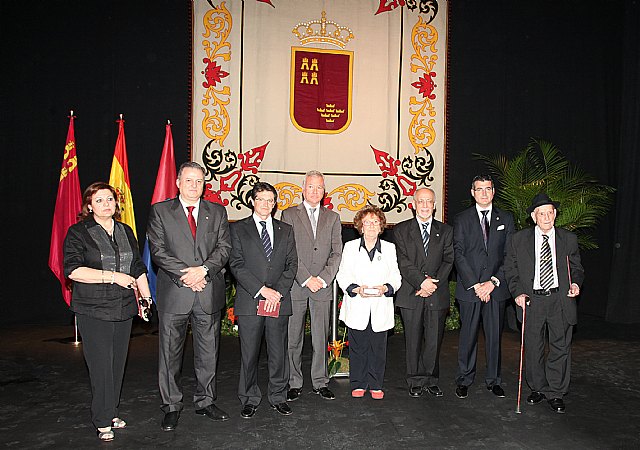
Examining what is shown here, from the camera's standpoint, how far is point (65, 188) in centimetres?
575

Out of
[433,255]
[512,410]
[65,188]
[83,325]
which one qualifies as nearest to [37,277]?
[65,188]

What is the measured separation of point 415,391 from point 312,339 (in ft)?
2.69

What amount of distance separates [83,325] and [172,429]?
0.82m

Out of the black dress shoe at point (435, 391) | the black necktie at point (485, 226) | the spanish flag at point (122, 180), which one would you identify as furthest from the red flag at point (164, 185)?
the black necktie at point (485, 226)

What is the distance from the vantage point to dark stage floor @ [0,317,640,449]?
3.43 meters

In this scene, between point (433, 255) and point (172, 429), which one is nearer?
point (172, 429)

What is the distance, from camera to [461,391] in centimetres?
427

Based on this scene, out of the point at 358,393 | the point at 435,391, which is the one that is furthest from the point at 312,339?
the point at 435,391

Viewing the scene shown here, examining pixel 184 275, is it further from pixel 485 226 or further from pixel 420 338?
pixel 485 226

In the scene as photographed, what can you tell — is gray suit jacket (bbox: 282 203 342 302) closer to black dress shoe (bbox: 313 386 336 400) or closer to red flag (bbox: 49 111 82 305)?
black dress shoe (bbox: 313 386 336 400)

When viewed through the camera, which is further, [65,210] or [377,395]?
[65,210]

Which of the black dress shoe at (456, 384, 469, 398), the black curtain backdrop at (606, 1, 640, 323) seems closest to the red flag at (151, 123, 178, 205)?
the black dress shoe at (456, 384, 469, 398)

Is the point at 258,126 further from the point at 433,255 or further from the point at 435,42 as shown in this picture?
the point at 433,255

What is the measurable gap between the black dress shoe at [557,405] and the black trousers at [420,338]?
78 centimetres
